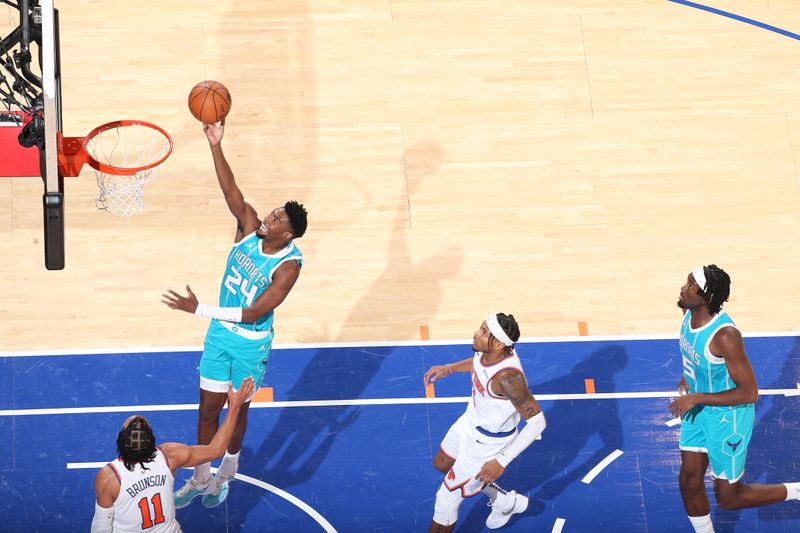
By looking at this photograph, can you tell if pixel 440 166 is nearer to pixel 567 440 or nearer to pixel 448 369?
pixel 567 440

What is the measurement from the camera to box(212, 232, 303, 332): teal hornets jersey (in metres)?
8.34

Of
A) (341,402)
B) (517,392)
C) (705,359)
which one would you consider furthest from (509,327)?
(341,402)

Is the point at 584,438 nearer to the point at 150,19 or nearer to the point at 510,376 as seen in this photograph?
the point at 510,376

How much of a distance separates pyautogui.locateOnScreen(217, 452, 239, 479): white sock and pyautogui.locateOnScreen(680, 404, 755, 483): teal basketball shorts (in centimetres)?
342

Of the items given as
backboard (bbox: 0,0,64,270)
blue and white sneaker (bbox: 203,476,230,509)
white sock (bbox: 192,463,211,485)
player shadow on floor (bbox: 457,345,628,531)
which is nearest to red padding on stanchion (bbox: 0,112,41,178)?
backboard (bbox: 0,0,64,270)

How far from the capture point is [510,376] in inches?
312

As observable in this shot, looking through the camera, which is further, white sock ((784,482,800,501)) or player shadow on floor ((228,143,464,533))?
player shadow on floor ((228,143,464,533))

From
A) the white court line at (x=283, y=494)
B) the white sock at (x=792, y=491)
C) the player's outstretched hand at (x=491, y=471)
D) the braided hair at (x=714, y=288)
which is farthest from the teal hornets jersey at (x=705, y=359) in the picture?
the white court line at (x=283, y=494)

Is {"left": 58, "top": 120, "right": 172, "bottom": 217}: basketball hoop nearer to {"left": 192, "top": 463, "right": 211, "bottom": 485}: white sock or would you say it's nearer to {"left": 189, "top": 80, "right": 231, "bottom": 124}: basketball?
{"left": 189, "top": 80, "right": 231, "bottom": 124}: basketball

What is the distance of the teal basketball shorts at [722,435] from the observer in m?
8.16

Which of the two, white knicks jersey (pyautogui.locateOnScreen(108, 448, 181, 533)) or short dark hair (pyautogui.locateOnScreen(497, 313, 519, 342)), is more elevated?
short dark hair (pyautogui.locateOnScreen(497, 313, 519, 342))

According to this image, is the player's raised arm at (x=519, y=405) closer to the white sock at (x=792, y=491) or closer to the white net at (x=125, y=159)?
the white sock at (x=792, y=491)

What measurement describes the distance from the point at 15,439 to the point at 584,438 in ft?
15.5

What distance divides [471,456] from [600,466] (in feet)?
5.58
